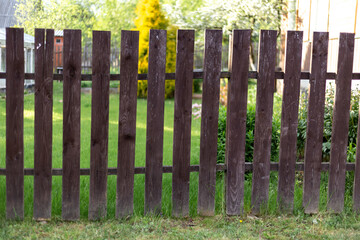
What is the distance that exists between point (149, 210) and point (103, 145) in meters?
0.72

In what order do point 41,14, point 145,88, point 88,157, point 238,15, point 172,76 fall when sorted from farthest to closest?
point 238,15 < point 41,14 < point 145,88 < point 88,157 < point 172,76

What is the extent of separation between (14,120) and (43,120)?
0.24 meters

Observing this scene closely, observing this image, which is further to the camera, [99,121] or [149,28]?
[149,28]

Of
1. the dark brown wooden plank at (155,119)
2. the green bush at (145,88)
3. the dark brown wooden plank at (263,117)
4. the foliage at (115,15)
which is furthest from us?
the foliage at (115,15)

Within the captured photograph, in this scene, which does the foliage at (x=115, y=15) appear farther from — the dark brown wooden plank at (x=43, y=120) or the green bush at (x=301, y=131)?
the dark brown wooden plank at (x=43, y=120)

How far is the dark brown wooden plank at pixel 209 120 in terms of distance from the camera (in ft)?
13.3

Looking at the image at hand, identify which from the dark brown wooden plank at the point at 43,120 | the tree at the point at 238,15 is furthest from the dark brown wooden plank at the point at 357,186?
the tree at the point at 238,15

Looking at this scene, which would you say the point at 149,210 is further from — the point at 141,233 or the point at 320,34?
the point at 320,34

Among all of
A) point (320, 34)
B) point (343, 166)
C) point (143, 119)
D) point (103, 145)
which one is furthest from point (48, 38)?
point (143, 119)

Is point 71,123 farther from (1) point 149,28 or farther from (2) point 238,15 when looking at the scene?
(2) point 238,15

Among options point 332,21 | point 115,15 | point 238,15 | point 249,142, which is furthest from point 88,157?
point 115,15

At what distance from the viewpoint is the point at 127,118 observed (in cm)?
404

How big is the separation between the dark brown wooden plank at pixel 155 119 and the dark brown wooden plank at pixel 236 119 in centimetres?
60

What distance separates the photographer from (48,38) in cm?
386
